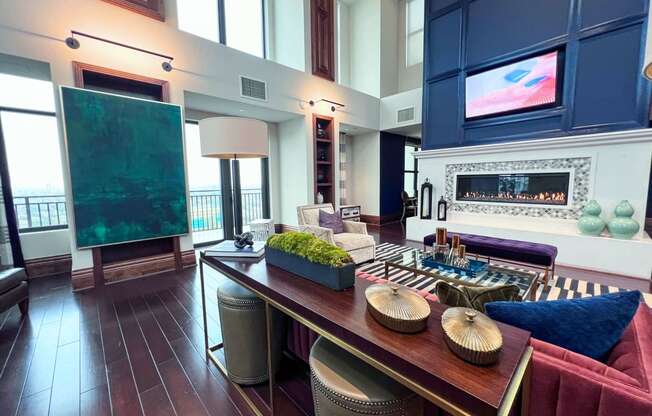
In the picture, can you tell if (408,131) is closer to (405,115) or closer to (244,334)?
(405,115)

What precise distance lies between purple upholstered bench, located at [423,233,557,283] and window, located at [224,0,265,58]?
5078 mm

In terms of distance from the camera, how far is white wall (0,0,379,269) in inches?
104

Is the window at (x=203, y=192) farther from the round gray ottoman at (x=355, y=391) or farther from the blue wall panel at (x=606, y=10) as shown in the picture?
the blue wall panel at (x=606, y=10)

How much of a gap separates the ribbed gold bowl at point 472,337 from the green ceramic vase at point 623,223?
415 cm

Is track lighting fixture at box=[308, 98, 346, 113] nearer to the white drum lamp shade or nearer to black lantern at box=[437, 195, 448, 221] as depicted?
black lantern at box=[437, 195, 448, 221]

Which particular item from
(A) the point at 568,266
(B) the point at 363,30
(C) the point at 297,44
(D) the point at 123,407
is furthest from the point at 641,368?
(B) the point at 363,30

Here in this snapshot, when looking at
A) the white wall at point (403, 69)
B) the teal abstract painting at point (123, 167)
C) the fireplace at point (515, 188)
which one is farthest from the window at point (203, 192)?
the white wall at point (403, 69)

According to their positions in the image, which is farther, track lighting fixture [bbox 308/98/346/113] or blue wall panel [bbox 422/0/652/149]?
track lighting fixture [bbox 308/98/346/113]

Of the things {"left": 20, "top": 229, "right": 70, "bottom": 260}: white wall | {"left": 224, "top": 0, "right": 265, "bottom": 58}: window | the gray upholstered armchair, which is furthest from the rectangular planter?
{"left": 224, "top": 0, "right": 265, "bottom": 58}: window

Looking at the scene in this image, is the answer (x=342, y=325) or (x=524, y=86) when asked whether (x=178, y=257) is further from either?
(x=524, y=86)

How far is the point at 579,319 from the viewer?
88 cm

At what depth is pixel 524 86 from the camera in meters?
4.21

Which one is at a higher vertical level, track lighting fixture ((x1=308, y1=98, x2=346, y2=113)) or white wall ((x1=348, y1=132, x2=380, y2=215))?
track lighting fixture ((x1=308, y1=98, x2=346, y2=113))

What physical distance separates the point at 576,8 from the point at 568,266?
11.8 ft
